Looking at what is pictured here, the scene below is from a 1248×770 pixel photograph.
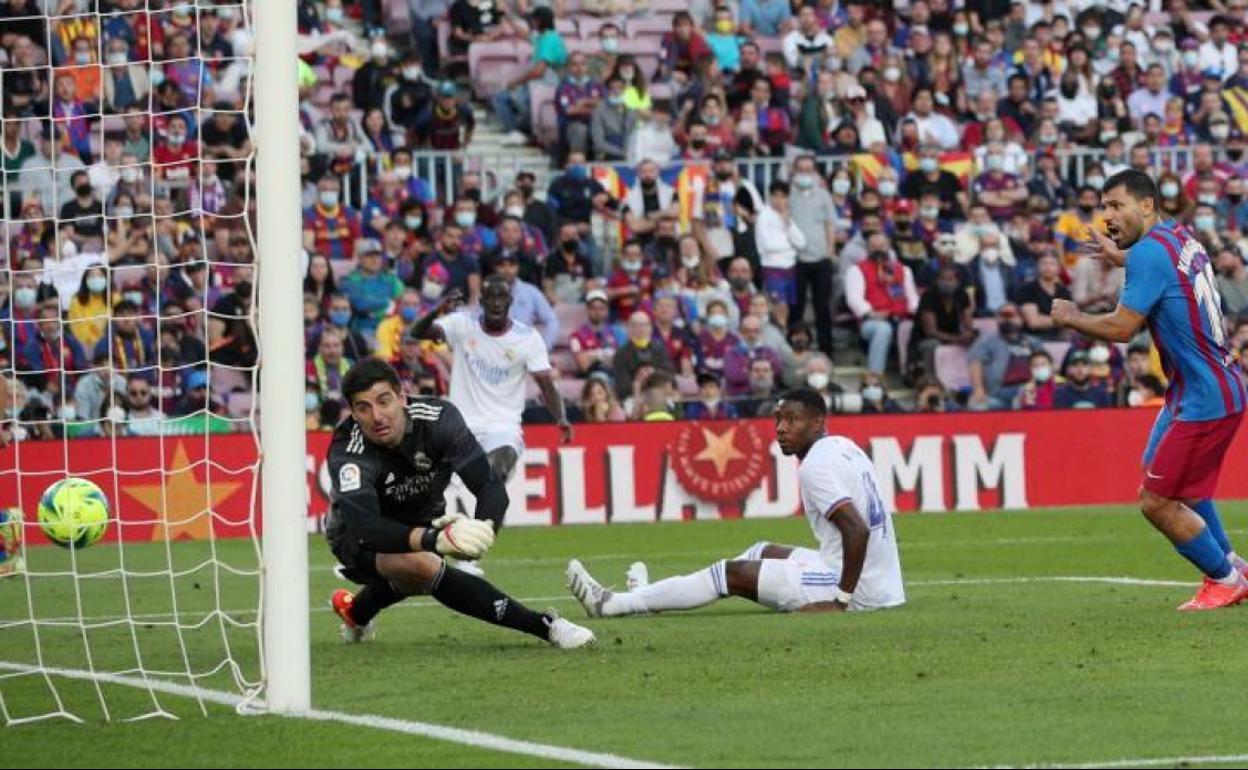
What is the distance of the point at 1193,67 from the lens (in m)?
31.1

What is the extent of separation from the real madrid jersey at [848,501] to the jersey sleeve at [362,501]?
8.57ft

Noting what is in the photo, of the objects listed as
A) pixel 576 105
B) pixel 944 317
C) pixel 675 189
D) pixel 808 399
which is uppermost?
pixel 576 105

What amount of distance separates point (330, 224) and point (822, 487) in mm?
14246

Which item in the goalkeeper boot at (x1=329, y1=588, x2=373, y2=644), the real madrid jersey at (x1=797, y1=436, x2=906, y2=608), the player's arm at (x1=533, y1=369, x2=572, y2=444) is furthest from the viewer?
the player's arm at (x1=533, y1=369, x2=572, y2=444)

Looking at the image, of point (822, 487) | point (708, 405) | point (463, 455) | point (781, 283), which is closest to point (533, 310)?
point (708, 405)

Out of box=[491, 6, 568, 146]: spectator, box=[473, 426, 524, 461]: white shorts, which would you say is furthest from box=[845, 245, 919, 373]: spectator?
box=[473, 426, 524, 461]: white shorts

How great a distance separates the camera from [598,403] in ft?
79.5

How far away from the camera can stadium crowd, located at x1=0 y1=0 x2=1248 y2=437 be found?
2359 centimetres

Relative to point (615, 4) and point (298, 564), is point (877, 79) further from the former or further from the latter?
point (298, 564)

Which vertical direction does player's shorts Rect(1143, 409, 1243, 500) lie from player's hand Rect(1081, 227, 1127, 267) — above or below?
below

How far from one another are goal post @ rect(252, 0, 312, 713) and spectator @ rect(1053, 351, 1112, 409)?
18.2 meters

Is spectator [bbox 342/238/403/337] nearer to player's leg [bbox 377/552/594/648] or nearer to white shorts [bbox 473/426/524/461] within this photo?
white shorts [bbox 473/426/524/461]

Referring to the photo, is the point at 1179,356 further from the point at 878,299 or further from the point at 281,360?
the point at 878,299

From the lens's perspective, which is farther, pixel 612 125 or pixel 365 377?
pixel 612 125
